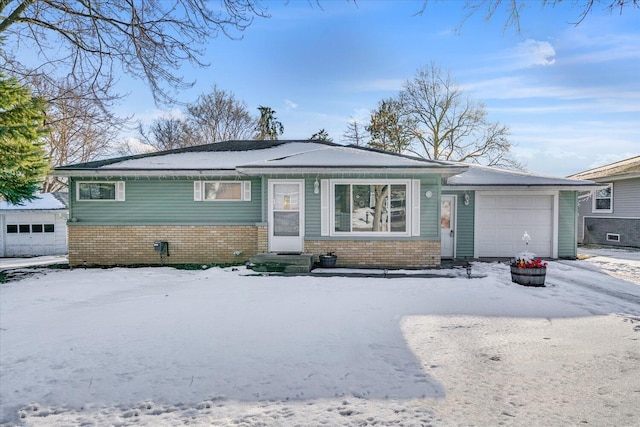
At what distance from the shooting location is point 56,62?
6.52 meters

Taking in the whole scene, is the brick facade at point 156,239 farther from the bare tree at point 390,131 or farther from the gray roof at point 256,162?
the bare tree at point 390,131

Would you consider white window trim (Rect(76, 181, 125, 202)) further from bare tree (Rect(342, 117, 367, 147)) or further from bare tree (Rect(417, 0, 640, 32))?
bare tree (Rect(342, 117, 367, 147))

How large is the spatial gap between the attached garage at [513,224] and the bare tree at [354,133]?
15.6 meters

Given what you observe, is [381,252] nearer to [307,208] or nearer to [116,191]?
[307,208]

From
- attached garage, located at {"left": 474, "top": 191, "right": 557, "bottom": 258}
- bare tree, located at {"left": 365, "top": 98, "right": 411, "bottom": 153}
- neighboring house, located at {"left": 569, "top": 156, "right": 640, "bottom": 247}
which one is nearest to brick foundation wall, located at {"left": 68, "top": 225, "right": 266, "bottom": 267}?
attached garage, located at {"left": 474, "top": 191, "right": 557, "bottom": 258}

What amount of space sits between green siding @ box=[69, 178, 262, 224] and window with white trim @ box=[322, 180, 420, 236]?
2709 mm

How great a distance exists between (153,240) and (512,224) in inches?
477

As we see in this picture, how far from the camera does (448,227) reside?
40.8ft

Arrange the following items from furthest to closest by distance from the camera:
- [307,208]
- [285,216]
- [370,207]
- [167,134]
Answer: [167,134]
[285,216]
[307,208]
[370,207]

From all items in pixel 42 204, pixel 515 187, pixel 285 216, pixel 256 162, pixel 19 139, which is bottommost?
pixel 285 216

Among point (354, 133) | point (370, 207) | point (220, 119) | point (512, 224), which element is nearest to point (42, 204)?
point (220, 119)

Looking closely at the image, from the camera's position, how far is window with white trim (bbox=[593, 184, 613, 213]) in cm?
1685

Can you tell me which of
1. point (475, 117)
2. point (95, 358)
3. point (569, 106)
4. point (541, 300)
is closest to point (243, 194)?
point (95, 358)

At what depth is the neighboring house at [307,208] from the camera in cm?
1007
